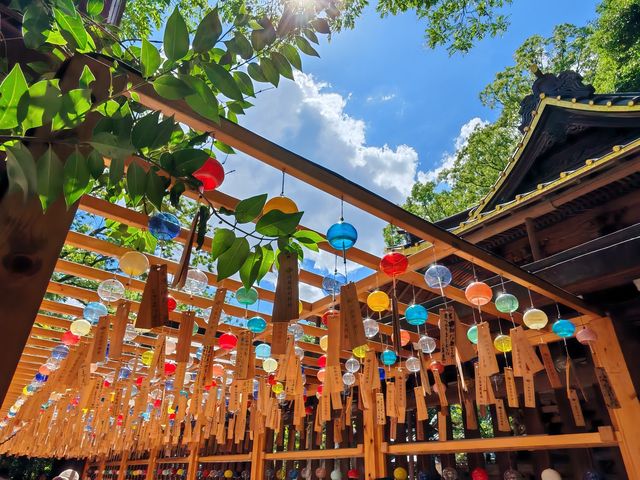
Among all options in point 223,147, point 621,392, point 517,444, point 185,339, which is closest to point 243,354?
point 185,339

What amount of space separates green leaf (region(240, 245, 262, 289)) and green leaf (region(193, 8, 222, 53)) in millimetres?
484

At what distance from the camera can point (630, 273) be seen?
261 centimetres

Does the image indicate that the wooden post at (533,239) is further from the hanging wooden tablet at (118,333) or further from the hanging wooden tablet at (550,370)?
the hanging wooden tablet at (118,333)

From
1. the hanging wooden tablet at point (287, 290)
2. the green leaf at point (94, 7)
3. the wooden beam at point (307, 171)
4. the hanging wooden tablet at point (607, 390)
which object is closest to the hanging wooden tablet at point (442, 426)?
the hanging wooden tablet at point (607, 390)

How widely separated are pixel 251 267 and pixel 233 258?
74mm

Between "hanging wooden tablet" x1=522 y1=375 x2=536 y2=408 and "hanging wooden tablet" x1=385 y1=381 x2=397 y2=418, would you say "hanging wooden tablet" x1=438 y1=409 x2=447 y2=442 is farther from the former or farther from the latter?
"hanging wooden tablet" x1=522 y1=375 x2=536 y2=408

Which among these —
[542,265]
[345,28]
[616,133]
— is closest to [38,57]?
[542,265]

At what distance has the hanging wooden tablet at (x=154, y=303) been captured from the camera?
1320mm

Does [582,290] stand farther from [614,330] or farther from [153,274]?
[153,274]

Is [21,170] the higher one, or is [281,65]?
[281,65]

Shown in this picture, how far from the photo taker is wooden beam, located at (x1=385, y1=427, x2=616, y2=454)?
9.92ft

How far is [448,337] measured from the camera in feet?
7.93

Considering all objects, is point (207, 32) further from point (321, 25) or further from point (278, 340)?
point (278, 340)

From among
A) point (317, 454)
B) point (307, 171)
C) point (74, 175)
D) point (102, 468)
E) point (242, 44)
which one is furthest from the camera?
point (102, 468)
